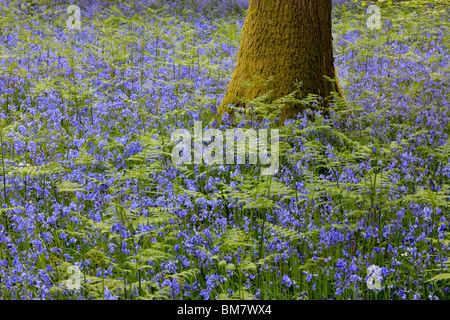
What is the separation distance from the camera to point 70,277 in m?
2.87

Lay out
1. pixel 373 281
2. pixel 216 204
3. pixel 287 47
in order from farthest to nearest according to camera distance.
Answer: pixel 287 47 → pixel 216 204 → pixel 373 281

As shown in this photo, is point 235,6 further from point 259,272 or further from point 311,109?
point 259,272

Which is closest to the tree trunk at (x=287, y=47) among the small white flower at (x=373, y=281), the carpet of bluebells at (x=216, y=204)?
the carpet of bluebells at (x=216, y=204)

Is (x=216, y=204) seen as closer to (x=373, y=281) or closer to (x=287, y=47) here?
(x=373, y=281)

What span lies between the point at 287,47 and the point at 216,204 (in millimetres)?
2602

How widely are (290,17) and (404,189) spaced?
257 cm

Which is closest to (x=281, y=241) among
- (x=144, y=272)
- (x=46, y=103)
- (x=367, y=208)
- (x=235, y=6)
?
(x=367, y=208)

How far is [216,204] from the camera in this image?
3.80 meters

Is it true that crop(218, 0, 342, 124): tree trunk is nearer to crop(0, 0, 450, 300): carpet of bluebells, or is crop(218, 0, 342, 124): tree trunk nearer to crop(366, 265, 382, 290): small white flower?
crop(0, 0, 450, 300): carpet of bluebells

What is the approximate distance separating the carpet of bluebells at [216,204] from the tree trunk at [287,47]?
483mm

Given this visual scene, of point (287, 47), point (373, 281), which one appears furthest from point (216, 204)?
point (287, 47)

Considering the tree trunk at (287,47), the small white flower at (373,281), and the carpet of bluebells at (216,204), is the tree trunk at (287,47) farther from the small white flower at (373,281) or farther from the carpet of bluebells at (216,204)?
the small white flower at (373,281)
